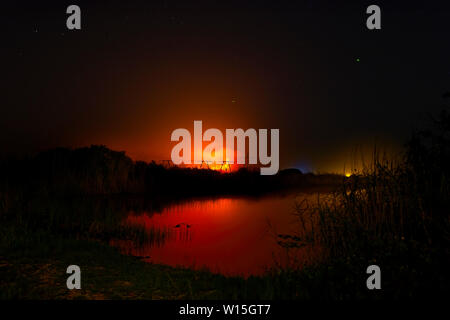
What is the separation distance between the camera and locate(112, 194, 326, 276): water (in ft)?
26.3

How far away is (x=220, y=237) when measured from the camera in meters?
11.0

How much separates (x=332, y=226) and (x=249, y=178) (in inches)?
783

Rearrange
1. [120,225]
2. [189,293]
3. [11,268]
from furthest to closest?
[120,225] → [11,268] → [189,293]

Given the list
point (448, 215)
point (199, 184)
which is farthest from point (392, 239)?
point (199, 184)

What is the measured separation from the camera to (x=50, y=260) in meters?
6.36

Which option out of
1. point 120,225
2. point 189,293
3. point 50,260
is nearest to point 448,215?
point 189,293

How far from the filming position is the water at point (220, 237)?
801cm

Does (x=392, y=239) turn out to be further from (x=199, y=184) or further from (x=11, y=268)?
(x=199, y=184)

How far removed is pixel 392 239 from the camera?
19.7 feet

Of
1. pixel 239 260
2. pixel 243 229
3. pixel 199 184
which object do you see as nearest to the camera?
pixel 239 260

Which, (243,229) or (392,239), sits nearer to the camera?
(392,239)

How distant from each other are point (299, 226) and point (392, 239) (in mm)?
5340

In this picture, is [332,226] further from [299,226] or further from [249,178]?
[249,178]
